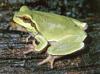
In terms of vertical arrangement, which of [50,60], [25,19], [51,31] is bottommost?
[50,60]

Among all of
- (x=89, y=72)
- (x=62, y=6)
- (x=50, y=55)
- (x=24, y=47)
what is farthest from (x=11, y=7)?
(x=89, y=72)

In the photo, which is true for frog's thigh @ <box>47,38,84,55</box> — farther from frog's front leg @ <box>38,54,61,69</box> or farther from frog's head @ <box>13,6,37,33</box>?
frog's head @ <box>13,6,37,33</box>

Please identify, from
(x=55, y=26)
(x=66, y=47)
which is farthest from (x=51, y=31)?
(x=66, y=47)

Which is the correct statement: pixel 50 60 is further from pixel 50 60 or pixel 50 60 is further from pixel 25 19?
pixel 25 19

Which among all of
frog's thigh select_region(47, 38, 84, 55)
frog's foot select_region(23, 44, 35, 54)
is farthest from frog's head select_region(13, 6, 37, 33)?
frog's thigh select_region(47, 38, 84, 55)

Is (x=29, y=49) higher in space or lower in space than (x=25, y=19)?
lower

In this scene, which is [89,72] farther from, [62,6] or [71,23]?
[62,6]
